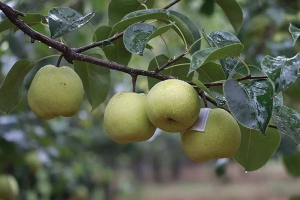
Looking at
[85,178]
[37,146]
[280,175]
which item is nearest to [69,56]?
[37,146]

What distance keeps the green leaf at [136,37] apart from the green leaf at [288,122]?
1.02 feet

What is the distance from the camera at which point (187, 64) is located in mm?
1031

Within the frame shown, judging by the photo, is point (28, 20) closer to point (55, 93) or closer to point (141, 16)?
point (55, 93)

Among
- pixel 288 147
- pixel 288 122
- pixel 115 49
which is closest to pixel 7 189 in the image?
pixel 115 49

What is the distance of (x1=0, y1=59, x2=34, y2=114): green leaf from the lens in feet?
3.47

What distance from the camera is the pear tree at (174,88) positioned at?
0.78 meters

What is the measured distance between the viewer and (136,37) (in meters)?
0.90

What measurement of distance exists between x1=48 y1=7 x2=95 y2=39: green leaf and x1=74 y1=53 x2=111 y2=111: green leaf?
19cm

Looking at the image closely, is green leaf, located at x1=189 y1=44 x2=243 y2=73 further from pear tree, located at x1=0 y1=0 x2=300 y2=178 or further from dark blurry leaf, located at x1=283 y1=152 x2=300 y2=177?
dark blurry leaf, located at x1=283 y1=152 x2=300 y2=177

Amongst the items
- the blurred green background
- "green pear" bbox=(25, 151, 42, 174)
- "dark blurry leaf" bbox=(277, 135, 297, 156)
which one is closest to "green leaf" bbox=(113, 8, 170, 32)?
the blurred green background

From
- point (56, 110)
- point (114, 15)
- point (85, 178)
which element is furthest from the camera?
point (85, 178)

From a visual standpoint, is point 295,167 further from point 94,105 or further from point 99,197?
point 99,197

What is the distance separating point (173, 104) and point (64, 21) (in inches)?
12.3

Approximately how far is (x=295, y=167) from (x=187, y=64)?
122cm
